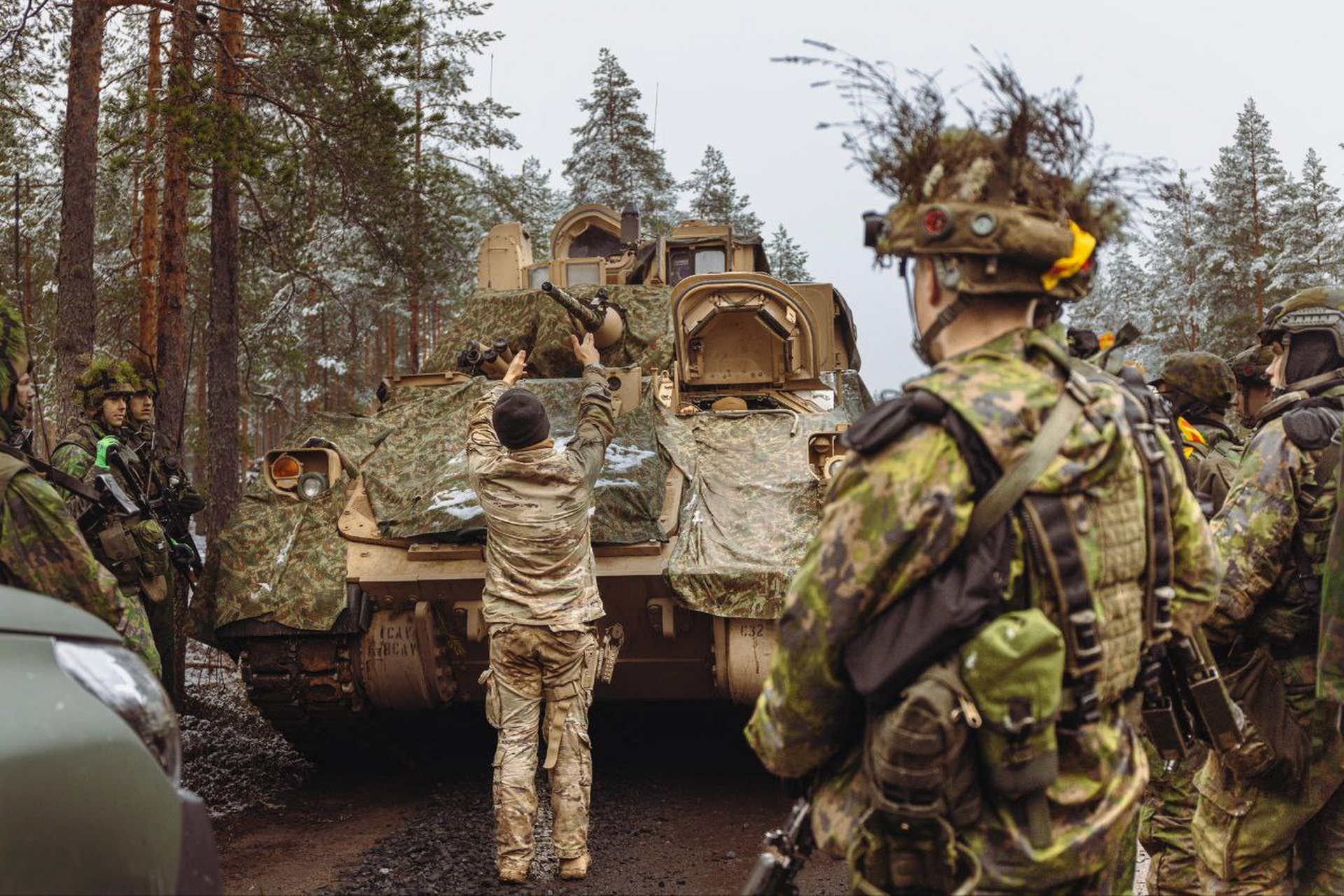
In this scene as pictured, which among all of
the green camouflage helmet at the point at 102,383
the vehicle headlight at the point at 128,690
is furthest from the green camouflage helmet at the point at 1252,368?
the green camouflage helmet at the point at 102,383

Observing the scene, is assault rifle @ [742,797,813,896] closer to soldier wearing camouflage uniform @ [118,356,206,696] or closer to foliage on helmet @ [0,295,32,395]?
foliage on helmet @ [0,295,32,395]

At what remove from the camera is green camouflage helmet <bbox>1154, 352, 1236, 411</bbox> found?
17.6 feet

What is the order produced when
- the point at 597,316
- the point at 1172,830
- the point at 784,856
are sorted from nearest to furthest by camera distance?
the point at 784,856, the point at 1172,830, the point at 597,316

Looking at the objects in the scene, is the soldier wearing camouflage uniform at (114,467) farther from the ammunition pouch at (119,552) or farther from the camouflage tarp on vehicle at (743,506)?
the camouflage tarp on vehicle at (743,506)

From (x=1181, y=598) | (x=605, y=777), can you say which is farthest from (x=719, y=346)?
(x=1181, y=598)

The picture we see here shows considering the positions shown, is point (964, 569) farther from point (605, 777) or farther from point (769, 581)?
point (605, 777)

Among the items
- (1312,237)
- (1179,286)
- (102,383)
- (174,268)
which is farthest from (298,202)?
(1179,286)

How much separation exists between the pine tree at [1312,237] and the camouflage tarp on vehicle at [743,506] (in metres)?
20.4

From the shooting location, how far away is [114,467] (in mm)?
6293

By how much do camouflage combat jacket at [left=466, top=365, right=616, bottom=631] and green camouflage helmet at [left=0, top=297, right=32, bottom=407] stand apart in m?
1.85

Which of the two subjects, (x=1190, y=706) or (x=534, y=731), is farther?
(x=534, y=731)

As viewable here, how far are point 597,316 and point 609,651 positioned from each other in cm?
210

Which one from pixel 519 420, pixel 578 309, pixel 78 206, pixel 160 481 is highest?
pixel 78 206

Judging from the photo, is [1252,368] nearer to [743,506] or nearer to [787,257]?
[743,506]
